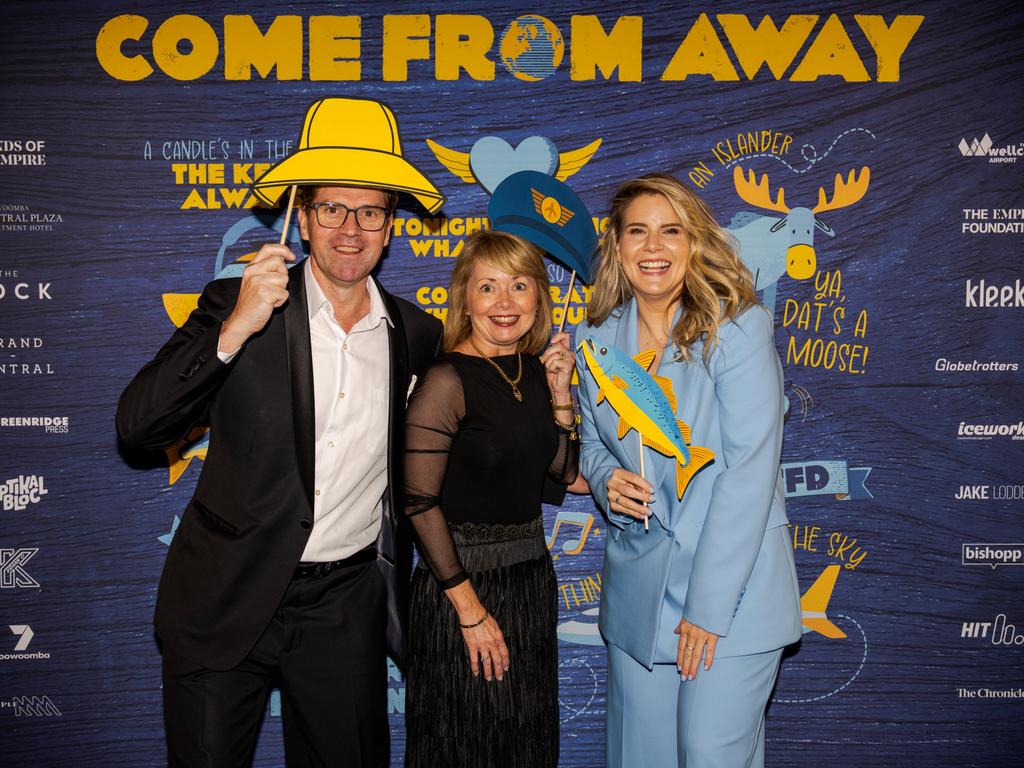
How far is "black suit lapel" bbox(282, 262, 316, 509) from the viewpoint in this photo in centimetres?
186

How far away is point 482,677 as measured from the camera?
2.01 m

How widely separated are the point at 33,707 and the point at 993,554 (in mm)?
3568

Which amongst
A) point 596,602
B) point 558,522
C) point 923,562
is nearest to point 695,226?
point 558,522

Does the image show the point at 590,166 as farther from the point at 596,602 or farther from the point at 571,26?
the point at 596,602

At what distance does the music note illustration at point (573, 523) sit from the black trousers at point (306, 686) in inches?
34.2

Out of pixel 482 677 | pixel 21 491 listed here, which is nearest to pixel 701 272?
pixel 482 677

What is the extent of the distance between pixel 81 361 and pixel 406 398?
1364 millimetres

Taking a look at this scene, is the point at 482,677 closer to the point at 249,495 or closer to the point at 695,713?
the point at 695,713

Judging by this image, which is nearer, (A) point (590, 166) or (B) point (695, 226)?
(B) point (695, 226)

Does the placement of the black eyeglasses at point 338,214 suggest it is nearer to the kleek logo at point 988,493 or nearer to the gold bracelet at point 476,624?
the gold bracelet at point 476,624

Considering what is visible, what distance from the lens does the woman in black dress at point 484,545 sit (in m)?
1.99

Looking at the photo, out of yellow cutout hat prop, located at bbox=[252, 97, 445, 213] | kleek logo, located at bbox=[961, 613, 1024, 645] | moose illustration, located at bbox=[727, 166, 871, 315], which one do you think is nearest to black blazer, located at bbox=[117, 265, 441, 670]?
yellow cutout hat prop, located at bbox=[252, 97, 445, 213]

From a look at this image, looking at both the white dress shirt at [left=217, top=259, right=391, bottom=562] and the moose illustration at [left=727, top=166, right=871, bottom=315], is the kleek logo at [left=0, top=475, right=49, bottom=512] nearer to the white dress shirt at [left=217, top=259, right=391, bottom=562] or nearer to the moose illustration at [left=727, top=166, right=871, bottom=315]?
the white dress shirt at [left=217, top=259, right=391, bottom=562]

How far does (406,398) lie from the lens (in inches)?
83.2
